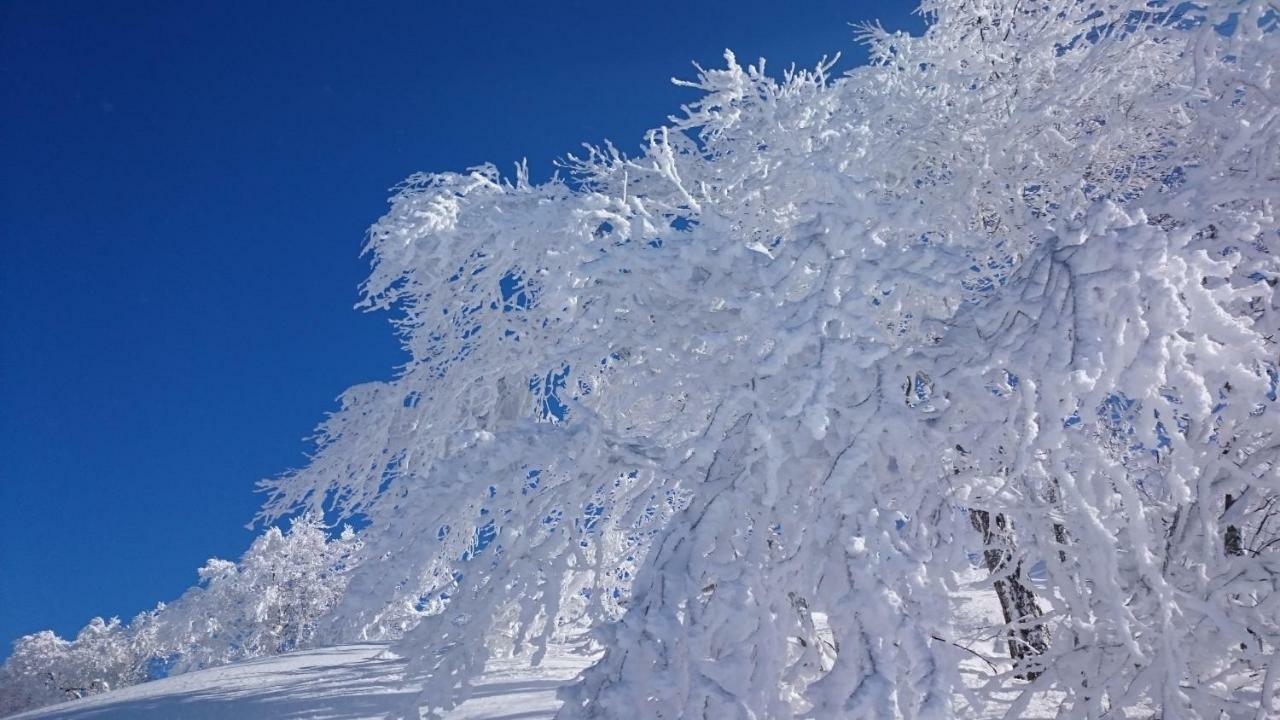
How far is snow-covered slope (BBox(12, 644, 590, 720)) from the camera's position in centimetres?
564

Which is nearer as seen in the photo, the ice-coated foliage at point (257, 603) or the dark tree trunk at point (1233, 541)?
the dark tree trunk at point (1233, 541)

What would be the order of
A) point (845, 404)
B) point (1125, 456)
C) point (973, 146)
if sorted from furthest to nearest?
point (973, 146) < point (1125, 456) < point (845, 404)

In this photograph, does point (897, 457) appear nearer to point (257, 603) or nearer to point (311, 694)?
point (311, 694)

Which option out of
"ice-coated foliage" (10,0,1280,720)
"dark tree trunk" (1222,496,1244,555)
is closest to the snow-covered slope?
"ice-coated foliage" (10,0,1280,720)

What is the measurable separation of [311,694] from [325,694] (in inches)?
5.5

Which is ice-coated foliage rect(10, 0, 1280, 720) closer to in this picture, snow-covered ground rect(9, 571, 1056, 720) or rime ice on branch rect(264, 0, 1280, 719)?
rime ice on branch rect(264, 0, 1280, 719)

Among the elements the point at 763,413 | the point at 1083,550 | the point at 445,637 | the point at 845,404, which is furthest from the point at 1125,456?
the point at 445,637

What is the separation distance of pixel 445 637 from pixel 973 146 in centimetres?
581

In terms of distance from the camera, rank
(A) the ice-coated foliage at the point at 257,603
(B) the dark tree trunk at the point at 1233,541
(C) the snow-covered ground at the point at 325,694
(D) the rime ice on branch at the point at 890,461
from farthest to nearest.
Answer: (A) the ice-coated foliage at the point at 257,603 < (C) the snow-covered ground at the point at 325,694 < (B) the dark tree trunk at the point at 1233,541 < (D) the rime ice on branch at the point at 890,461

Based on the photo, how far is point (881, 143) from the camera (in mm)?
6816

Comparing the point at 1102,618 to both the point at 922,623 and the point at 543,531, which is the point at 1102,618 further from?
the point at 543,531

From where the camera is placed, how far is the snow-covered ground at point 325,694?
5.57 metres

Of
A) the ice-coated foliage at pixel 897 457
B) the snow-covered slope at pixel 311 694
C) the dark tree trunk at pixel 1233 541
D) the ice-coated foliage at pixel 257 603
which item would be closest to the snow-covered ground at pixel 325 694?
the snow-covered slope at pixel 311 694

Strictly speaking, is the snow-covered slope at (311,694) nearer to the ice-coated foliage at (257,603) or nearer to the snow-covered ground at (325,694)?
the snow-covered ground at (325,694)
